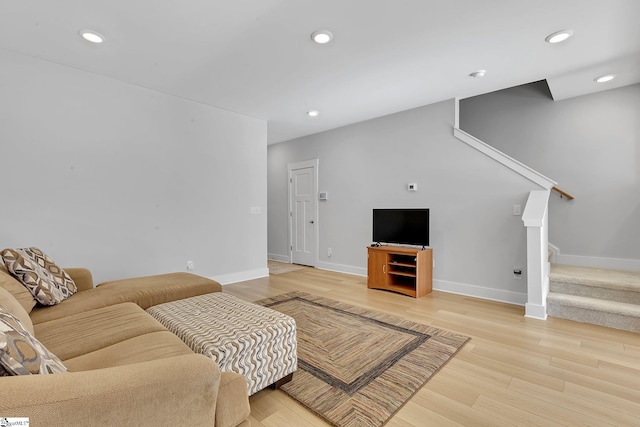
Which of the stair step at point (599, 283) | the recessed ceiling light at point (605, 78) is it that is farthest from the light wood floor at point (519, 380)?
the recessed ceiling light at point (605, 78)

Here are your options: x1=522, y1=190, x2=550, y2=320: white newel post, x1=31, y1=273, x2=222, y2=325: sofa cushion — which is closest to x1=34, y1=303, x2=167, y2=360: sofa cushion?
x1=31, y1=273, x2=222, y2=325: sofa cushion

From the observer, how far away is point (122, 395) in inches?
33.4

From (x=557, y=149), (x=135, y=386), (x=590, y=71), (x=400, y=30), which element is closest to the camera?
(x=135, y=386)

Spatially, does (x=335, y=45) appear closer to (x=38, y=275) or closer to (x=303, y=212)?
(x=38, y=275)

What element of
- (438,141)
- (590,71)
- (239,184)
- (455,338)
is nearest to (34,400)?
(455,338)

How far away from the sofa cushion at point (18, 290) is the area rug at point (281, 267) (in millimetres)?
3579

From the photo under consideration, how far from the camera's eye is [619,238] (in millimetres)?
3674

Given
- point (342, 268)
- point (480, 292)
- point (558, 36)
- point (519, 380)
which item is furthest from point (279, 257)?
point (558, 36)

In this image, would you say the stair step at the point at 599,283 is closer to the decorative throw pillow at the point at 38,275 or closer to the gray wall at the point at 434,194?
the gray wall at the point at 434,194

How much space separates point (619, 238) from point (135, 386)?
507cm

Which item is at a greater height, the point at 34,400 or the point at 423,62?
the point at 423,62

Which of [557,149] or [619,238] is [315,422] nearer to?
[619,238]

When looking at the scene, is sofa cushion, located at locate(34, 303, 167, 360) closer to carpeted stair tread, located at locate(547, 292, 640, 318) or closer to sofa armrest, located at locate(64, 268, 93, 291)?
sofa armrest, located at locate(64, 268, 93, 291)

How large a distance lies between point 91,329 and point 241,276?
2982mm
